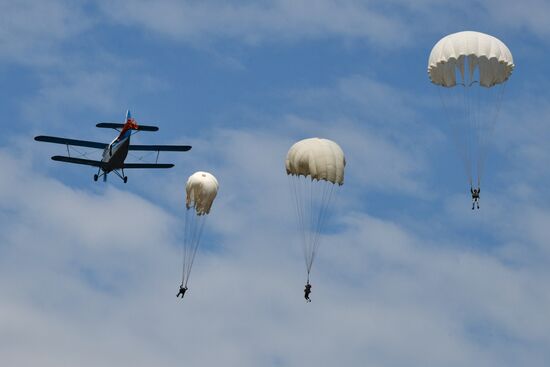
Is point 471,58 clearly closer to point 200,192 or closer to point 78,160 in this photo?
point 200,192

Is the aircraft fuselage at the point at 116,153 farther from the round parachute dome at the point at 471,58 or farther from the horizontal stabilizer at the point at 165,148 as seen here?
the round parachute dome at the point at 471,58

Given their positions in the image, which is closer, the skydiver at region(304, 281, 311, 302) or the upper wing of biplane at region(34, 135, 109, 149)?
the skydiver at region(304, 281, 311, 302)

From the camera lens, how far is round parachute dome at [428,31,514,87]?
69188 mm

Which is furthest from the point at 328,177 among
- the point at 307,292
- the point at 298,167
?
the point at 307,292

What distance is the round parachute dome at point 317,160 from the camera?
2862 inches

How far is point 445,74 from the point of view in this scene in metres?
70.3

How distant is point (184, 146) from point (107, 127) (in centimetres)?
905

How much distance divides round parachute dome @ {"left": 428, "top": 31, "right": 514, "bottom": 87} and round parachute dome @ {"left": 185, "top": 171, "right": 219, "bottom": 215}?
634 inches

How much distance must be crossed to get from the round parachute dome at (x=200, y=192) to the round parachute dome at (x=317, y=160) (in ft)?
22.2

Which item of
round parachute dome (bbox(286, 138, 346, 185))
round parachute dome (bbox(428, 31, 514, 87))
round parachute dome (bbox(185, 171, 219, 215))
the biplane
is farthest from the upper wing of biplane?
round parachute dome (bbox(428, 31, 514, 87))

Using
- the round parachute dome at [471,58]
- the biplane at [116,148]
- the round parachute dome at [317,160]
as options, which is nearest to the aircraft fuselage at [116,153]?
the biplane at [116,148]

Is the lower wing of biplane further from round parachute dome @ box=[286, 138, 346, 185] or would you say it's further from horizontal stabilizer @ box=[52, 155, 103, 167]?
round parachute dome @ box=[286, 138, 346, 185]

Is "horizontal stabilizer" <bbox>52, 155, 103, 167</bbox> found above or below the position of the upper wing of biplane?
below

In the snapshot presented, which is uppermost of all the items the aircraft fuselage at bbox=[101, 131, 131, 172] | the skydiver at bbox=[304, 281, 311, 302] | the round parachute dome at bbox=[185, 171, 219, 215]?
the aircraft fuselage at bbox=[101, 131, 131, 172]
